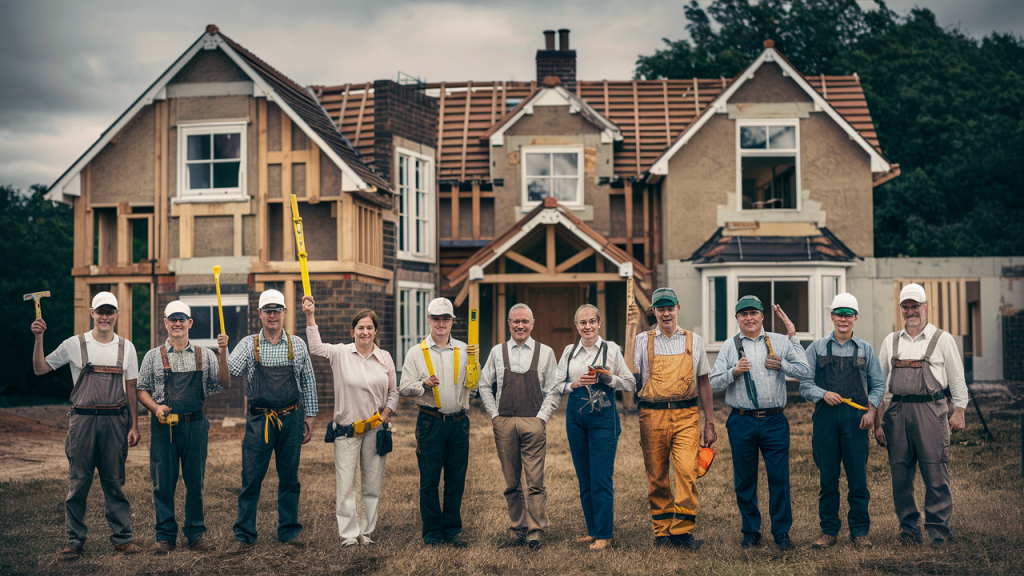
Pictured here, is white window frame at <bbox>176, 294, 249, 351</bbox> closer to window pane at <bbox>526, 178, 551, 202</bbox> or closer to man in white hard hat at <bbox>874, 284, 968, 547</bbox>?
window pane at <bbox>526, 178, 551, 202</bbox>

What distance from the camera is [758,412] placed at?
6832mm

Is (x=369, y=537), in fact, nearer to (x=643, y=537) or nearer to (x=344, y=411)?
(x=344, y=411)

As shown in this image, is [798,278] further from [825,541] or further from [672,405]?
[672,405]

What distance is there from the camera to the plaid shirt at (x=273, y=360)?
7039mm

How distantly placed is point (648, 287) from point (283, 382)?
10359 mm

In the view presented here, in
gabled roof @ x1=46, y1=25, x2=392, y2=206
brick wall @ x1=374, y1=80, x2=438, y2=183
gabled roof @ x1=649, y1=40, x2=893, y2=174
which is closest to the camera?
gabled roof @ x1=46, y1=25, x2=392, y2=206

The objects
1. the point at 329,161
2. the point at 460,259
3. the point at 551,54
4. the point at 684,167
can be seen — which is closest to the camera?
the point at 329,161

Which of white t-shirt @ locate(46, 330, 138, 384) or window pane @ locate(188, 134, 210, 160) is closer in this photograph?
white t-shirt @ locate(46, 330, 138, 384)

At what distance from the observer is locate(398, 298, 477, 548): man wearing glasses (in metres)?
7.01

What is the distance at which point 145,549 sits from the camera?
7.00 m

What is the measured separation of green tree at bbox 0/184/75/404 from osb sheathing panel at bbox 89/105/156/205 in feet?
34.0

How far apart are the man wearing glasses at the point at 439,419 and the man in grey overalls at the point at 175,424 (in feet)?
5.14

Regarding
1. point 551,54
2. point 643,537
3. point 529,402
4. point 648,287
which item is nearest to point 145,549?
point 529,402

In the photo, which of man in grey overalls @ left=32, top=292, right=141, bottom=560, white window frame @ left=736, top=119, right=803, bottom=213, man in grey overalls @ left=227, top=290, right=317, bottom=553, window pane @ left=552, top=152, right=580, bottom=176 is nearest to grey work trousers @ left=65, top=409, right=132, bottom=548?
man in grey overalls @ left=32, top=292, right=141, bottom=560
